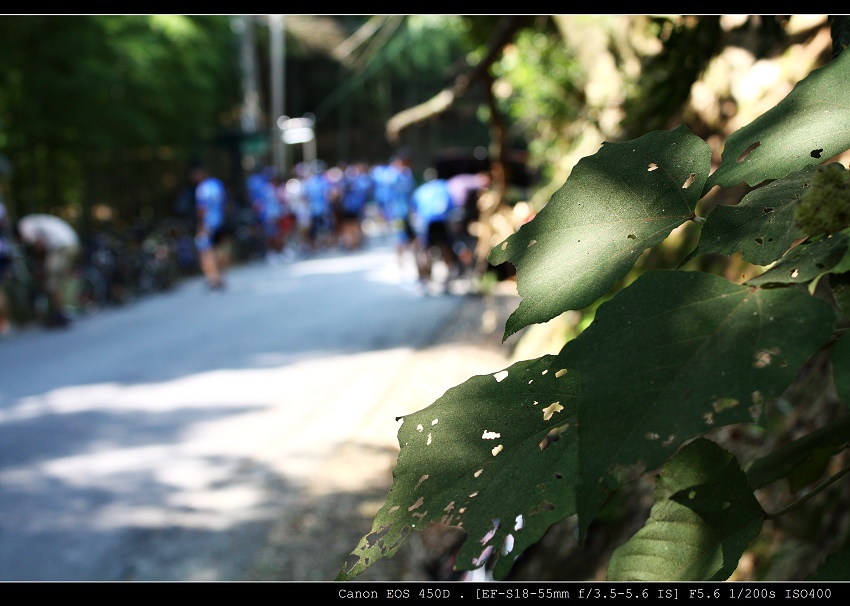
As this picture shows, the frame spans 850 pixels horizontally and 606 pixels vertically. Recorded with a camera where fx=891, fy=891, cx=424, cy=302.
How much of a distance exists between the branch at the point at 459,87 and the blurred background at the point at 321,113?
0.05ft

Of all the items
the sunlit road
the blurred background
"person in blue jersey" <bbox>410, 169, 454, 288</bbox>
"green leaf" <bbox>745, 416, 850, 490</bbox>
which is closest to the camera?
"green leaf" <bbox>745, 416, 850, 490</bbox>

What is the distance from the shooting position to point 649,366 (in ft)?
1.59

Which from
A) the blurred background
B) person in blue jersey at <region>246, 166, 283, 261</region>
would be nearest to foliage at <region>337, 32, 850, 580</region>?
the blurred background

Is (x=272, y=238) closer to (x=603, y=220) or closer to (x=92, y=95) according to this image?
(x=92, y=95)

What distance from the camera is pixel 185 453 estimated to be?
572 centimetres

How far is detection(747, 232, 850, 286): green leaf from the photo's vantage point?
51cm

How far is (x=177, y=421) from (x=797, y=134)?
6.17 meters

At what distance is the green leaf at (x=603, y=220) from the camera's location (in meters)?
0.61

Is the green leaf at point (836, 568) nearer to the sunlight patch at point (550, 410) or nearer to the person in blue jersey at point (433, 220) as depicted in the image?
the sunlight patch at point (550, 410)

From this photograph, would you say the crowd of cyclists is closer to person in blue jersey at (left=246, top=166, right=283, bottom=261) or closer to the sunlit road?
person in blue jersey at (left=246, top=166, right=283, bottom=261)

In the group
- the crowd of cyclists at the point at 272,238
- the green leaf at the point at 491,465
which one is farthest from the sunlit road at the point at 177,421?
the green leaf at the point at 491,465

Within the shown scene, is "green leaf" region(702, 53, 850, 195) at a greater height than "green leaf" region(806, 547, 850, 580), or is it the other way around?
"green leaf" region(702, 53, 850, 195)

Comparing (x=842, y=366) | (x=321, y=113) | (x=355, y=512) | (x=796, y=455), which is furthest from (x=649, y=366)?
(x=321, y=113)

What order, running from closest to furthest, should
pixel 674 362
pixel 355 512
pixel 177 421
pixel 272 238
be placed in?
pixel 674 362 < pixel 355 512 < pixel 177 421 < pixel 272 238
